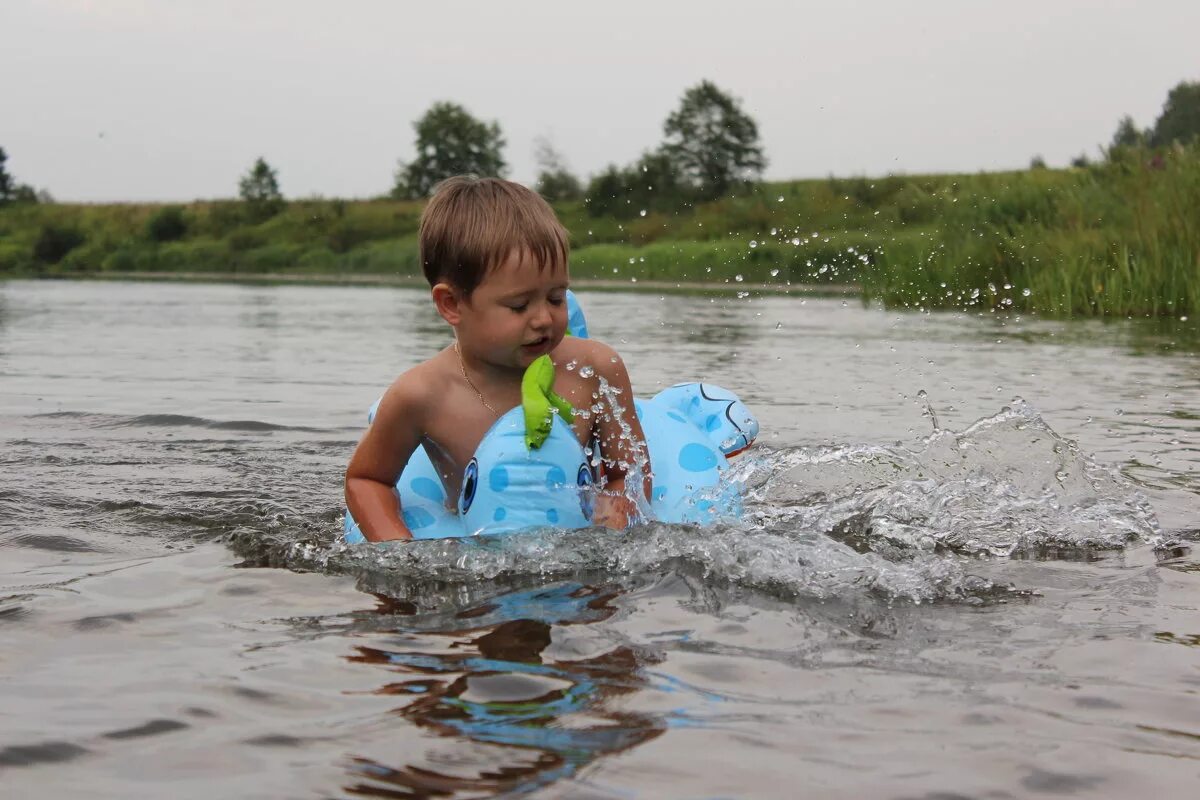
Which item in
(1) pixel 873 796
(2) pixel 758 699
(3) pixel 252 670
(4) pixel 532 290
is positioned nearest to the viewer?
(1) pixel 873 796

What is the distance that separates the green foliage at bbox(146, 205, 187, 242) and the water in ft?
155

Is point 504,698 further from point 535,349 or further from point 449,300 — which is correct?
point 449,300

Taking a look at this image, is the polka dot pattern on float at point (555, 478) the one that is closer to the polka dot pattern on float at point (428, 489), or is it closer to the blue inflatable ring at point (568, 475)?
the blue inflatable ring at point (568, 475)

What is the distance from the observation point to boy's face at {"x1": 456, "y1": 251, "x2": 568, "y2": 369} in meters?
3.39

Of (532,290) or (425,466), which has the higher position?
(532,290)

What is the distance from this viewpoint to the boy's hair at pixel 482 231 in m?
3.38

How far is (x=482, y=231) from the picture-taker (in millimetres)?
3398

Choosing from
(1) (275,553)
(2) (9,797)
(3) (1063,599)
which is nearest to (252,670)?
(2) (9,797)

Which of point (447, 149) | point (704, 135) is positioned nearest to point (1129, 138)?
point (704, 135)

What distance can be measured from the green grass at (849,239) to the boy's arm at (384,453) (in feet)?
7.33

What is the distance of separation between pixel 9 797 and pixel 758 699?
3.66ft

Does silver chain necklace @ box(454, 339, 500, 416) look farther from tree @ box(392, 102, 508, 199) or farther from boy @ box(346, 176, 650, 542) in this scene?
tree @ box(392, 102, 508, 199)

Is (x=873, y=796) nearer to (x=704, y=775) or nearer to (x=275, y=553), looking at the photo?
A: (x=704, y=775)

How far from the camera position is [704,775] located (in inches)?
74.7
